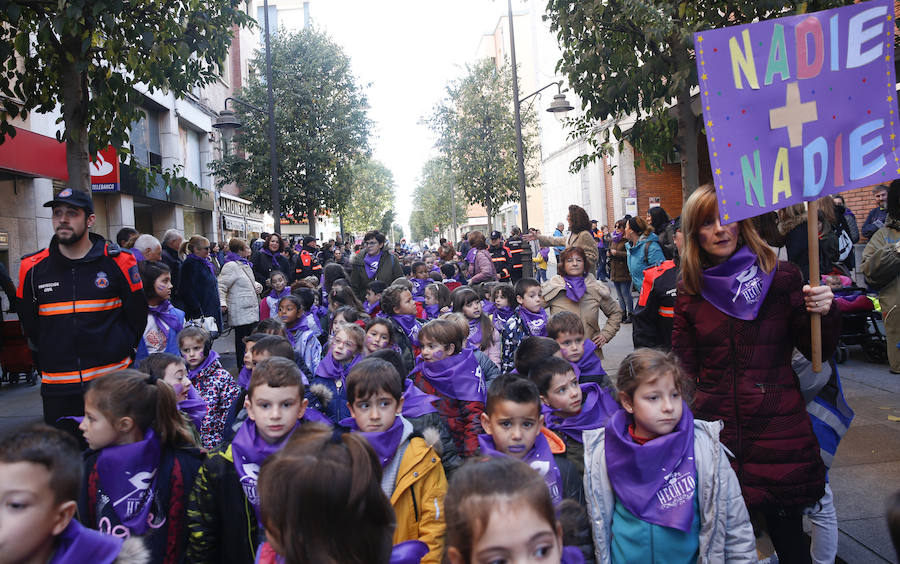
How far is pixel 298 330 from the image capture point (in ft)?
23.6

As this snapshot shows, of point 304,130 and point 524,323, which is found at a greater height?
point 304,130

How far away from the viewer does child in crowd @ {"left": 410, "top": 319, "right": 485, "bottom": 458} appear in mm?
4773

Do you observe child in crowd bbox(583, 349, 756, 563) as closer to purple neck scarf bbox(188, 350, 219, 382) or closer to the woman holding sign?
the woman holding sign

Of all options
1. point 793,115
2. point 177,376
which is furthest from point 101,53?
point 793,115

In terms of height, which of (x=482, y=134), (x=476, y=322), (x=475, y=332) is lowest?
(x=475, y=332)

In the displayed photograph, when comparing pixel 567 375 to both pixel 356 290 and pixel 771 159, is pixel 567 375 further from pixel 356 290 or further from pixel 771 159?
pixel 356 290

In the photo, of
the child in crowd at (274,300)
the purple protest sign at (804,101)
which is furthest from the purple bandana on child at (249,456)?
the child in crowd at (274,300)

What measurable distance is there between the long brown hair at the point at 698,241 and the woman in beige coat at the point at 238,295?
26.5 ft

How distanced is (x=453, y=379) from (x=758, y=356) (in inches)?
89.2

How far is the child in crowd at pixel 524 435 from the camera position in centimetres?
318

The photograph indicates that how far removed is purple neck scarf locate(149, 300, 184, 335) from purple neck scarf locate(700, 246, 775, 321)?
500cm

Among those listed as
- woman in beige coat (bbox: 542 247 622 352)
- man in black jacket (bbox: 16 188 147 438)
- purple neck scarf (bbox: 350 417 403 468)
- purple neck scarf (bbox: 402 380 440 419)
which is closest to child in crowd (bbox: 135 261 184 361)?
man in black jacket (bbox: 16 188 147 438)

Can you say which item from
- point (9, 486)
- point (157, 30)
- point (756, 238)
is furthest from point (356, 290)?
point (9, 486)

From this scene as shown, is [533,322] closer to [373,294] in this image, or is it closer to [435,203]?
[373,294]
